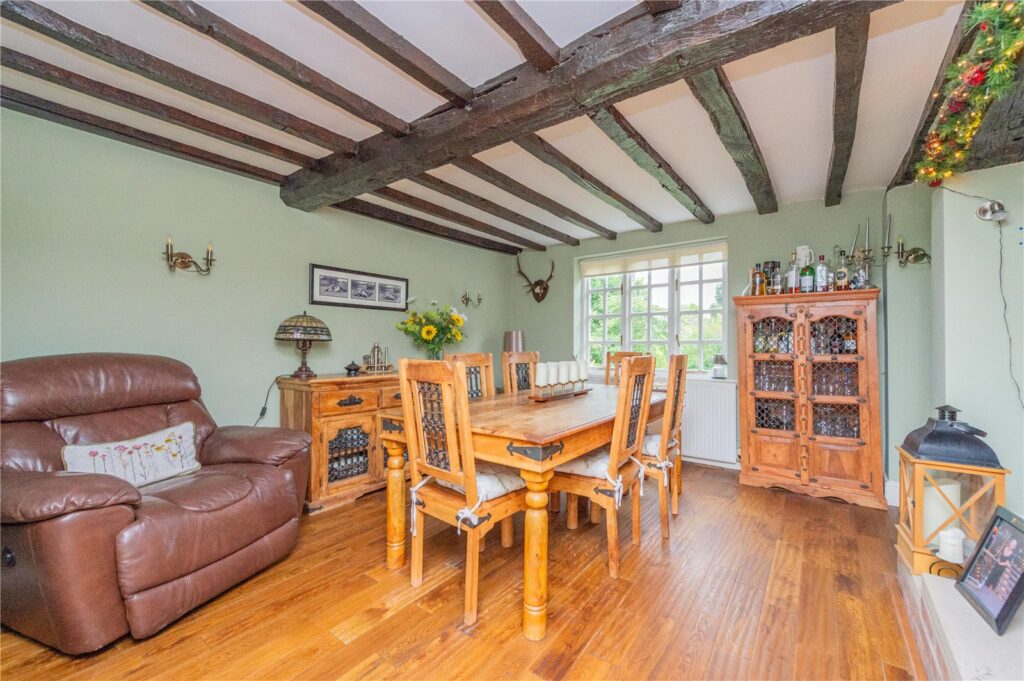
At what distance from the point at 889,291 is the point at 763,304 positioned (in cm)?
85

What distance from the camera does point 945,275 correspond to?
2.24m

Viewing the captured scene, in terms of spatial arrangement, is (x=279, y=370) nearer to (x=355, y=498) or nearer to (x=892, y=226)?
(x=355, y=498)

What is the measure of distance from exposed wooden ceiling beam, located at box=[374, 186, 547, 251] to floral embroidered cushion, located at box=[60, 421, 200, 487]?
202 cm

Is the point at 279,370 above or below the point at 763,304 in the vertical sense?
below

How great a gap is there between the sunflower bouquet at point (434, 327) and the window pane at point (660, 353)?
6.68 feet

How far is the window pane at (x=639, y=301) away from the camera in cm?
454

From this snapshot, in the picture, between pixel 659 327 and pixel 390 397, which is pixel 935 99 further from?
pixel 390 397

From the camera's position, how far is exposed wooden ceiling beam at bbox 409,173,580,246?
308cm

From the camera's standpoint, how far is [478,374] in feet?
9.85

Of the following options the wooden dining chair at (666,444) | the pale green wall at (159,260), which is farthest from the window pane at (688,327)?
the pale green wall at (159,260)

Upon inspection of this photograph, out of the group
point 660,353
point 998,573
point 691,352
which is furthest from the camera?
point 660,353

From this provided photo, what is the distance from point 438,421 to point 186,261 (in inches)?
85.7

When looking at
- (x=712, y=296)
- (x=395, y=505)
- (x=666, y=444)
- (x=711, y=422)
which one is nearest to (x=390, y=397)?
(x=395, y=505)

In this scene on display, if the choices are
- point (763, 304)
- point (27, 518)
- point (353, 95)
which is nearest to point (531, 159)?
point (353, 95)
